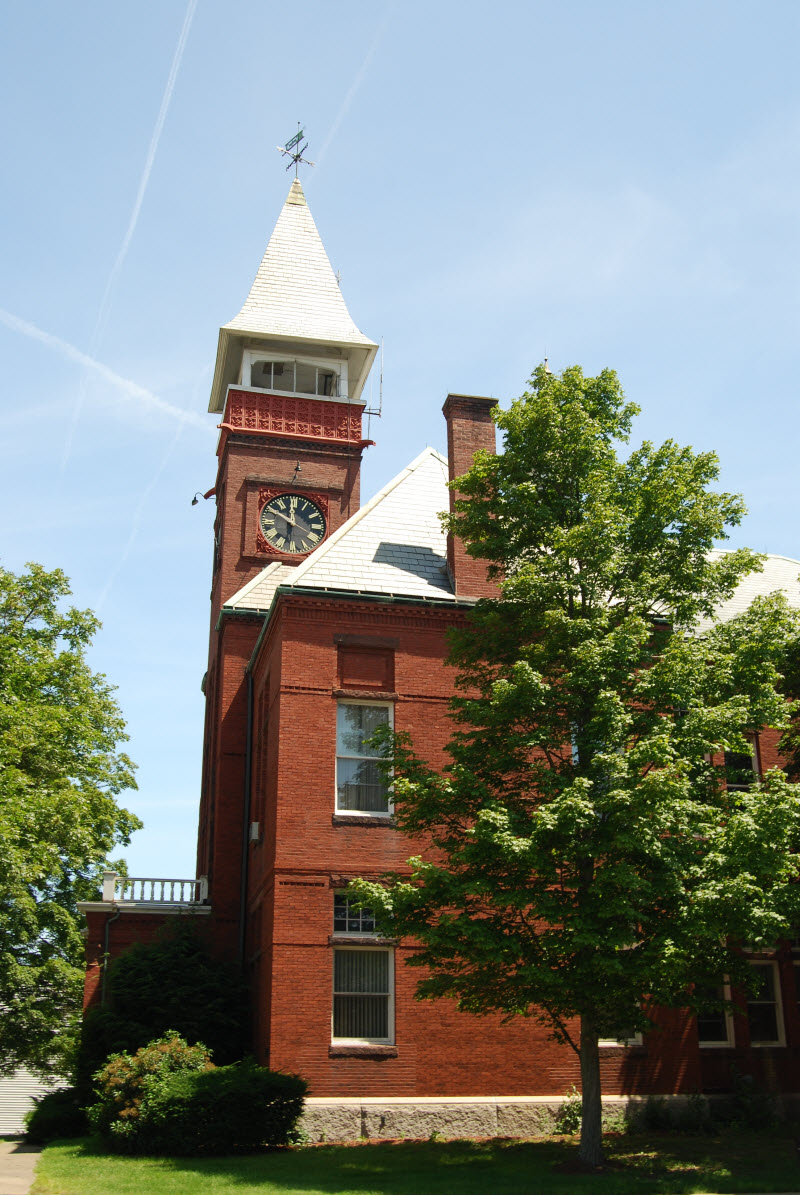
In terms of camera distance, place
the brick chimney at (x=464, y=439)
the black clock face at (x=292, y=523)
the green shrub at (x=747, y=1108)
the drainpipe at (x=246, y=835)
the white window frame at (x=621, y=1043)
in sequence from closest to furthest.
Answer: the green shrub at (x=747, y=1108) → the white window frame at (x=621, y=1043) → the brick chimney at (x=464, y=439) → the drainpipe at (x=246, y=835) → the black clock face at (x=292, y=523)

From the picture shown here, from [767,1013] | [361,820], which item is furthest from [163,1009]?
[767,1013]

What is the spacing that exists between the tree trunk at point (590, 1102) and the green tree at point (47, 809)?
14.4 meters

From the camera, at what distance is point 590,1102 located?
16.6 meters

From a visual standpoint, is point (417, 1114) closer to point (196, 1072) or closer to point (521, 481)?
point (196, 1072)

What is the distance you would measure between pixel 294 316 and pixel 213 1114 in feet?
89.1

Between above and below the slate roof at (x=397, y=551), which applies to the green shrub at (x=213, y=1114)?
below

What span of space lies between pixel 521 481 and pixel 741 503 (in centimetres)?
355

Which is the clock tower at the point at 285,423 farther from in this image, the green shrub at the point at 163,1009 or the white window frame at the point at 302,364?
the green shrub at the point at 163,1009

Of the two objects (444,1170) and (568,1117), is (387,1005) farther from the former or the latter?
(444,1170)

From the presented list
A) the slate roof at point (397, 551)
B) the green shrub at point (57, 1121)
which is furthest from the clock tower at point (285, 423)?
the green shrub at point (57, 1121)

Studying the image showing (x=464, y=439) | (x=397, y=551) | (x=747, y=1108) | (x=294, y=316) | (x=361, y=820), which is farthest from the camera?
(x=294, y=316)

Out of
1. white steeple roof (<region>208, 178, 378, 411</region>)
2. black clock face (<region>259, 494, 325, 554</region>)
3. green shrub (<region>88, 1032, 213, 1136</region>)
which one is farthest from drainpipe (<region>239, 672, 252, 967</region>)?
white steeple roof (<region>208, 178, 378, 411</region>)

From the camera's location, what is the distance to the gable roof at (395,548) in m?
23.9

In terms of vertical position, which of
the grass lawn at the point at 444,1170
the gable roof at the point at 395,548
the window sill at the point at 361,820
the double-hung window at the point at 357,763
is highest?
the gable roof at the point at 395,548
